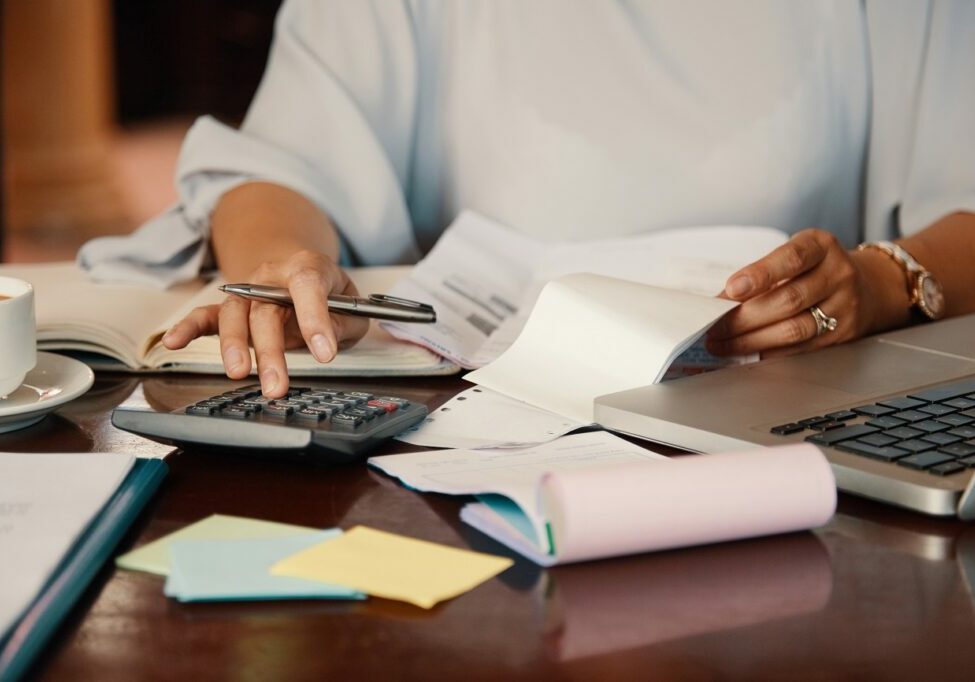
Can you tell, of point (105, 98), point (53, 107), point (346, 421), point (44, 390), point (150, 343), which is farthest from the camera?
point (105, 98)

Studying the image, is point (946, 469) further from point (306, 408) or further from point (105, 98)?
point (105, 98)

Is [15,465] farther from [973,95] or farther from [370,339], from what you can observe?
[973,95]

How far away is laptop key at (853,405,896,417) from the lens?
0.73 metres

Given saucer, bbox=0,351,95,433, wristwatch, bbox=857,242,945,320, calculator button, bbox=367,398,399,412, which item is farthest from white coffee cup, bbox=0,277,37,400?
wristwatch, bbox=857,242,945,320

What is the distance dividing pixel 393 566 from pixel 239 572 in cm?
7

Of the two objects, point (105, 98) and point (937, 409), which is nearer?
point (937, 409)

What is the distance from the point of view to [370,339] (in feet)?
3.25

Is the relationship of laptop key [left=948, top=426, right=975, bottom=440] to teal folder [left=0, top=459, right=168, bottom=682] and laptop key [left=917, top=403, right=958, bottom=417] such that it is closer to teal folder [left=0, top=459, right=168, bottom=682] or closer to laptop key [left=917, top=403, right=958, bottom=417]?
laptop key [left=917, top=403, right=958, bottom=417]

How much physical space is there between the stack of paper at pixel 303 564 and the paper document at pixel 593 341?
0.26 metres

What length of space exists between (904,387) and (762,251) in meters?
0.34

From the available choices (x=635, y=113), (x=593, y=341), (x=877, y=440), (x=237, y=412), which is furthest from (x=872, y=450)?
(x=635, y=113)

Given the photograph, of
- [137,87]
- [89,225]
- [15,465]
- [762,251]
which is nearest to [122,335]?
[15,465]

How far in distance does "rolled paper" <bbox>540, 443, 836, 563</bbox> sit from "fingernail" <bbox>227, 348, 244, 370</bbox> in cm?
34

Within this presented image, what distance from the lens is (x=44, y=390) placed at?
0.83 metres
